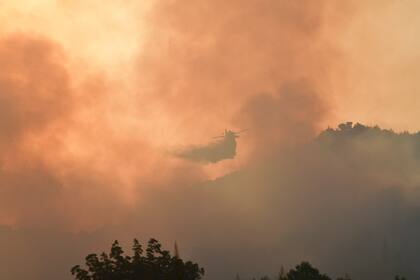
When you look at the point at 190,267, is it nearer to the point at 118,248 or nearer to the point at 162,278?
the point at 162,278

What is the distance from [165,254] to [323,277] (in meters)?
48.6

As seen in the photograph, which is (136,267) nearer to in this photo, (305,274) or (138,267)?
(138,267)

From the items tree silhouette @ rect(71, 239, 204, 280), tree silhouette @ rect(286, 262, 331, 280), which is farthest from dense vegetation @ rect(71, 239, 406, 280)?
tree silhouette @ rect(286, 262, 331, 280)

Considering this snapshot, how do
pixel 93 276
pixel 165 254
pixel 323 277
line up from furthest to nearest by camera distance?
pixel 323 277 < pixel 165 254 < pixel 93 276

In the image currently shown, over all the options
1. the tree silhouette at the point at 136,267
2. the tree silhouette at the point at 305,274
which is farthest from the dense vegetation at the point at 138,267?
the tree silhouette at the point at 305,274

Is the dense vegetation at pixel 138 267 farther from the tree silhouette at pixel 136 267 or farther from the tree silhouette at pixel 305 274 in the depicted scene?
the tree silhouette at pixel 305 274

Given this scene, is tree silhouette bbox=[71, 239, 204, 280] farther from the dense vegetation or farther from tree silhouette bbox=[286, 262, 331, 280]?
tree silhouette bbox=[286, 262, 331, 280]

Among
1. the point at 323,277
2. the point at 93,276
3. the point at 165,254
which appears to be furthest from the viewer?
the point at 323,277

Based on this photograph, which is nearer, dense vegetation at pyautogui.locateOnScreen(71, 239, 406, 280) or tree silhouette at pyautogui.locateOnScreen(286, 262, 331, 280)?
dense vegetation at pyautogui.locateOnScreen(71, 239, 406, 280)

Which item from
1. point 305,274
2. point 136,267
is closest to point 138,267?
point 136,267

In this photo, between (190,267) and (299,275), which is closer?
(190,267)

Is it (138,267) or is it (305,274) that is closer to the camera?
(138,267)

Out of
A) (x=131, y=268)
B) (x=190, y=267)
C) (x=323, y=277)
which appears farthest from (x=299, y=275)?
(x=131, y=268)

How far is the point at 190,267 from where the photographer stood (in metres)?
47.8
